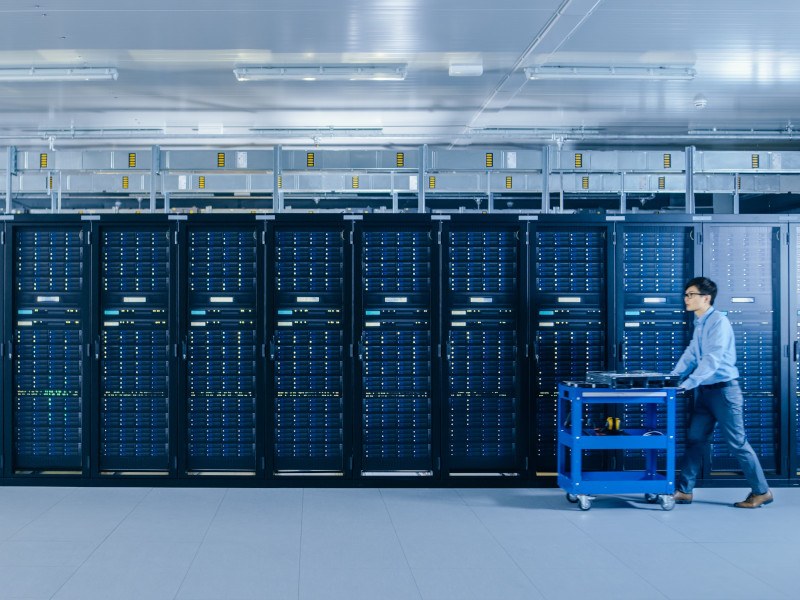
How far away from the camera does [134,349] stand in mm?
5391

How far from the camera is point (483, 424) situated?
5410 mm

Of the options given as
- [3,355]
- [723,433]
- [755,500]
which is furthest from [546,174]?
[3,355]

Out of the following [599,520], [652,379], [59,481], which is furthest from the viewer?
[59,481]

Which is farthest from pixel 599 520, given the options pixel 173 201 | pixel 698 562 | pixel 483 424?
pixel 173 201

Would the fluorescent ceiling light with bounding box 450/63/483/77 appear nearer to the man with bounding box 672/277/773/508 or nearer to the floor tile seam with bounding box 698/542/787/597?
the man with bounding box 672/277/773/508

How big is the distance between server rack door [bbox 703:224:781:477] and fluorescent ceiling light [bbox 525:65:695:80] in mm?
1444

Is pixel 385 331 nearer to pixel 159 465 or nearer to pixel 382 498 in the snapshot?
pixel 382 498

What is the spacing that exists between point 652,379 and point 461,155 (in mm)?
2357

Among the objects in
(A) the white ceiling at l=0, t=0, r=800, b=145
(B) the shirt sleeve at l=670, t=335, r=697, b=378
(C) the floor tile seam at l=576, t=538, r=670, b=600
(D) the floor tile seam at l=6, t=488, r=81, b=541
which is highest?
(A) the white ceiling at l=0, t=0, r=800, b=145

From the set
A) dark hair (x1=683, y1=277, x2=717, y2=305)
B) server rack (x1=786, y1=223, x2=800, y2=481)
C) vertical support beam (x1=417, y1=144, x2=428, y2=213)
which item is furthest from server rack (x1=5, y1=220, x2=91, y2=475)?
server rack (x1=786, y1=223, x2=800, y2=481)

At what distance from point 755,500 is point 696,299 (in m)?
1.42

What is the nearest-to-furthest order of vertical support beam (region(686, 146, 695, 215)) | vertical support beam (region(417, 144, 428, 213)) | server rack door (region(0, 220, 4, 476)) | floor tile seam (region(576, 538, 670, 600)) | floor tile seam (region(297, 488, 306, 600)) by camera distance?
1. floor tile seam (region(576, 538, 670, 600))
2. floor tile seam (region(297, 488, 306, 600))
3. server rack door (region(0, 220, 4, 476))
4. vertical support beam (region(417, 144, 428, 213))
5. vertical support beam (region(686, 146, 695, 215))

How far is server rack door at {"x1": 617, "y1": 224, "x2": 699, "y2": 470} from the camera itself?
5445 millimetres

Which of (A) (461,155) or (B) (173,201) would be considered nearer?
(A) (461,155)
